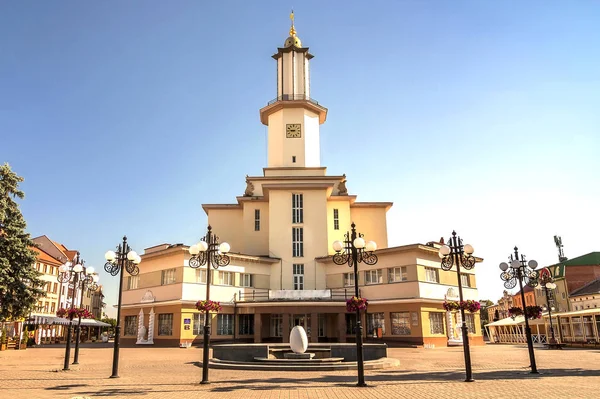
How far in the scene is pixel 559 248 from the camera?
7456 centimetres

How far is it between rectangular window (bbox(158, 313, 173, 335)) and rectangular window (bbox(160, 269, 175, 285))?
2615mm

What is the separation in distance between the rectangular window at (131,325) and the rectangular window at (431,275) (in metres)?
25.8

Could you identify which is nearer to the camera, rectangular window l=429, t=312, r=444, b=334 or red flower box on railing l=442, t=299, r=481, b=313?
red flower box on railing l=442, t=299, r=481, b=313

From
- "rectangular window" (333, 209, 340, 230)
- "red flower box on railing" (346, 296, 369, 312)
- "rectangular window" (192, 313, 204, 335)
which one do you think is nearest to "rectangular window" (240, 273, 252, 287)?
"rectangular window" (192, 313, 204, 335)

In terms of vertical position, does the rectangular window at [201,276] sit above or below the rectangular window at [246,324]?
above

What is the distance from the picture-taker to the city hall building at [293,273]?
37188 millimetres

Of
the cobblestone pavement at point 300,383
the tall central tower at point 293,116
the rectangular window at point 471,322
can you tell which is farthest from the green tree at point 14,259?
the rectangular window at point 471,322

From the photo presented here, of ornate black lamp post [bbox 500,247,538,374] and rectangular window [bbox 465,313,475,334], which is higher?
ornate black lamp post [bbox 500,247,538,374]

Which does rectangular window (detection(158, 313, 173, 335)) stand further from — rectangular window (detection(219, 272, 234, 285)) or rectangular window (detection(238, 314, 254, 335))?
rectangular window (detection(238, 314, 254, 335))

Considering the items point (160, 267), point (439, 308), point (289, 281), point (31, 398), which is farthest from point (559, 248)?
point (31, 398)

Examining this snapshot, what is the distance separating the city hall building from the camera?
3719cm

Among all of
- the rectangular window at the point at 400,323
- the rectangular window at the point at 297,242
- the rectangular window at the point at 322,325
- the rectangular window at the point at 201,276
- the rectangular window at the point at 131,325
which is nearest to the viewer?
the rectangular window at the point at 400,323

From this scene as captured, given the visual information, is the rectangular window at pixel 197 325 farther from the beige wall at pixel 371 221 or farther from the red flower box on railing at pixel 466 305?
the red flower box on railing at pixel 466 305

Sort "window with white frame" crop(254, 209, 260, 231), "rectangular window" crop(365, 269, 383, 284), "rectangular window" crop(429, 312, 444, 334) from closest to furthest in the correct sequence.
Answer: "rectangular window" crop(429, 312, 444, 334) → "rectangular window" crop(365, 269, 383, 284) → "window with white frame" crop(254, 209, 260, 231)
